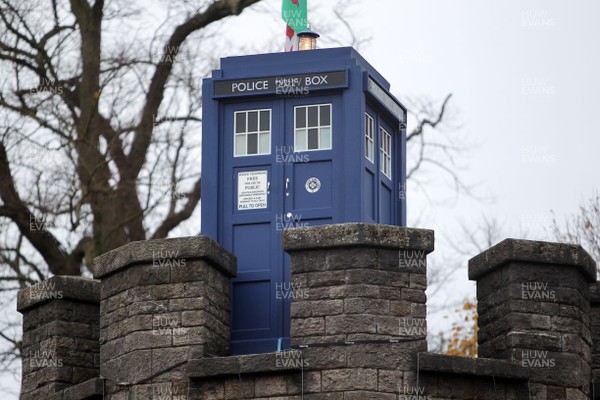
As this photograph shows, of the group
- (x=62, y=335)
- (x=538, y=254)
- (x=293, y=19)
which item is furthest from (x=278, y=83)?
(x=62, y=335)

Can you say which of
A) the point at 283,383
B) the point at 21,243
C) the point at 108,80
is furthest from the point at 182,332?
the point at 108,80

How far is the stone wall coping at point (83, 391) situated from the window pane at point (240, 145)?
7.69ft

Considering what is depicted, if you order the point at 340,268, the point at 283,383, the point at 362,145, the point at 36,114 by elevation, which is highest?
the point at 36,114

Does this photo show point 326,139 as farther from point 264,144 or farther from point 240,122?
point 240,122

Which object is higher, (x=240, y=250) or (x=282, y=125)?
(x=282, y=125)

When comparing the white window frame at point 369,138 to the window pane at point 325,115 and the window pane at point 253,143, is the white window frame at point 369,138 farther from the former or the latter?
the window pane at point 253,143

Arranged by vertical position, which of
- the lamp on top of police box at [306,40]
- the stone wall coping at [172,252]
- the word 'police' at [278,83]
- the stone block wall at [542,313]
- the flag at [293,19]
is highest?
the flag at [293,19]

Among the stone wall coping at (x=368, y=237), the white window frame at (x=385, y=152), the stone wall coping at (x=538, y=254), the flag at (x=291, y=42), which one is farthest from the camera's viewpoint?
the flag at (x=291, y=42)

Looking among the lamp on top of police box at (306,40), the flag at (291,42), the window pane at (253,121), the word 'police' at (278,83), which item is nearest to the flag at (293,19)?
the flag at (291,42)

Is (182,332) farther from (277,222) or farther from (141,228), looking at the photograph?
(141,228)

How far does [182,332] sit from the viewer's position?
1380 cm

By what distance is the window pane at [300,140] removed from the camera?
49.2 feet

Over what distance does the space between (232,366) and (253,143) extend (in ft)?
7.59

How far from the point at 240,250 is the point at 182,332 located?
1366mm
